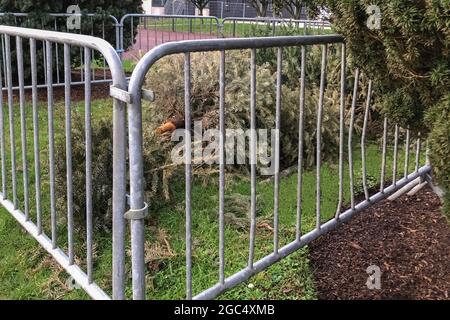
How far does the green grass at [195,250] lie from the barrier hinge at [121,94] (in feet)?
4.42

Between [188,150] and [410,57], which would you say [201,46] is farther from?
[410,57]

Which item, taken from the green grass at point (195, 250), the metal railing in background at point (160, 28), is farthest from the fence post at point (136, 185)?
the metal railing in background at point (160, 28)

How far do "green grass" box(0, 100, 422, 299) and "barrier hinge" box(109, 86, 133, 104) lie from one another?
1.35 meters

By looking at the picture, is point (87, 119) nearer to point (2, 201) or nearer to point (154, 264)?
point (154, 264)

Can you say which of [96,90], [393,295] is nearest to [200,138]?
[393,295]

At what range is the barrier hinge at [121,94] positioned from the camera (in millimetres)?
1817

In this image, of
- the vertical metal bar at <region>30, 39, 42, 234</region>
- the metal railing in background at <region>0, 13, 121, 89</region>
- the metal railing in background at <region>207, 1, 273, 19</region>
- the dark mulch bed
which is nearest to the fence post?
the vertical metal bar at <region>30, 39, 42, 234</region>

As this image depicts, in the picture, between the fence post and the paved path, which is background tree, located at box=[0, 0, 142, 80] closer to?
the paved path

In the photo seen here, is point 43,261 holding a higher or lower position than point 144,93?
lower

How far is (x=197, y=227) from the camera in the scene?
11.9ft

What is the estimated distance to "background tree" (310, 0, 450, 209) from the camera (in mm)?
2031

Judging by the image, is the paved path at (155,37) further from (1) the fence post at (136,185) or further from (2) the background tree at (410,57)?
(1) the fence post at (136,185)

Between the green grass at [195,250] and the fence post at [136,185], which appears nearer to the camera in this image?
the fence post at [136,185]

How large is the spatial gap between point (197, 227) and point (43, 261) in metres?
1.05
